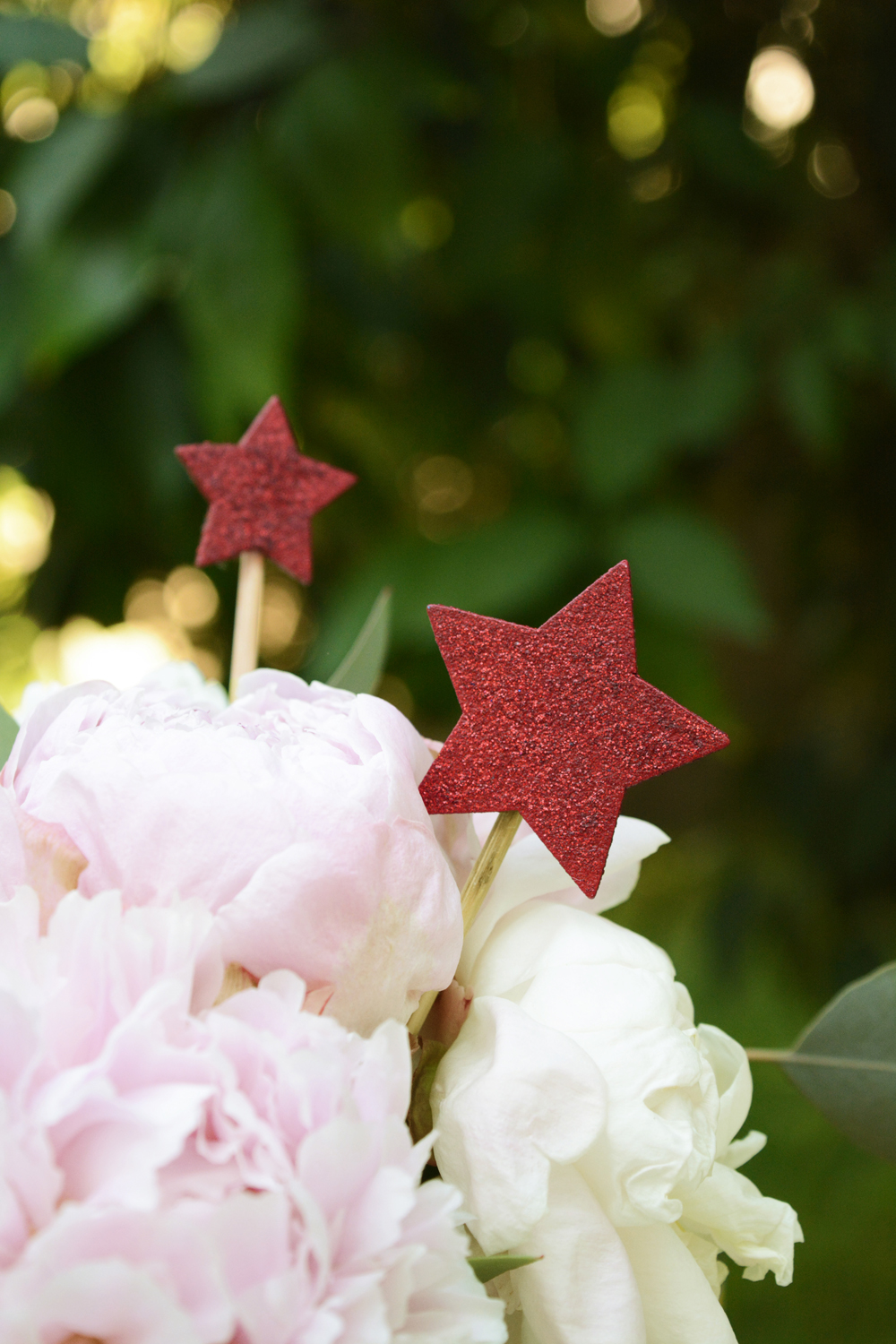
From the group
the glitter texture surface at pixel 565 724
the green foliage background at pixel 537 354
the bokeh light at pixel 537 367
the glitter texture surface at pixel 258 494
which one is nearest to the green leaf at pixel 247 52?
the green foliage background at pixel 537 354

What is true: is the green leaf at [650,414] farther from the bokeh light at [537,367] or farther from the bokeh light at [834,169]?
the bokeh light at [834,169]

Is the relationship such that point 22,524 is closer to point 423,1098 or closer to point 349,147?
point 349,147

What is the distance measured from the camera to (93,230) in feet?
1.94

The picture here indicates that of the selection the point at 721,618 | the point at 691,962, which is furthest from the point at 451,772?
the point at 691,962

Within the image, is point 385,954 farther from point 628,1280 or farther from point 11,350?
point 11,350

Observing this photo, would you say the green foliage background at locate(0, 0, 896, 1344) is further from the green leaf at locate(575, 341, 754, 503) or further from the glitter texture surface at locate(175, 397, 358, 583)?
the glitter texture surface at locate(175, 397, 358, 583)

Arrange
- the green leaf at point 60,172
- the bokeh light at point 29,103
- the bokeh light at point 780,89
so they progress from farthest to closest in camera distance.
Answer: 1. the bokeh light at point 780,89
2. the bokeh light at point 29,103
3. the green leaf at point 60,172

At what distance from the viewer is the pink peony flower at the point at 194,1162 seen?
0.15 m

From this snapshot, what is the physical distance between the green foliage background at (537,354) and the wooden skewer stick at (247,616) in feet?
0.93

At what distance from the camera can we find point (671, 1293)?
205mm

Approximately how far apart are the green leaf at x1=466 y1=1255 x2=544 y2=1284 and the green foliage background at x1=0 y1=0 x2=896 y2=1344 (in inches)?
16.5

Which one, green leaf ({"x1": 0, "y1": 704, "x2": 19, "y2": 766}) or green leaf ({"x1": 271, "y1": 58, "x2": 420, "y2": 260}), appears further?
green leaf ({"x1": 271, "y1": 58, "x2": 420, "y2": 260})

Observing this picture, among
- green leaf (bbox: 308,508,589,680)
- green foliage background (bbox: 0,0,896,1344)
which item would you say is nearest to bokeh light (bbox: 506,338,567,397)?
green foliage background (bbox: 0,0,896,1344)

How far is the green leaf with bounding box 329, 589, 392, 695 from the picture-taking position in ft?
1.02
